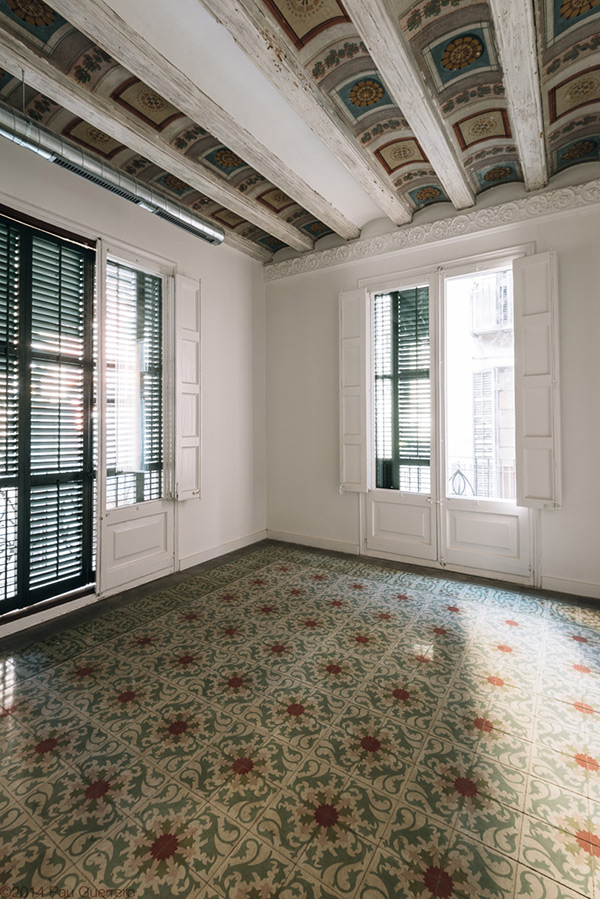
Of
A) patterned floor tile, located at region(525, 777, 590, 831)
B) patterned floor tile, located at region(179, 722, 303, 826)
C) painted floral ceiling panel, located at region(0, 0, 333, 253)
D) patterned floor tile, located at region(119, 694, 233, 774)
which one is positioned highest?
painted floral ceiling panel, located at region(0, 0, 333, 253)

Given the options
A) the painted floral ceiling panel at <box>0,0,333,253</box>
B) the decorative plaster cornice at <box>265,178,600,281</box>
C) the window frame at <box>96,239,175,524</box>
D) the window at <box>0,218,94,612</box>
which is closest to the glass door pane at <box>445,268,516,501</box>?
the decorative plaster cornice at <box>265,178,600,281</box>

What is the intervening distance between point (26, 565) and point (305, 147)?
389 cm

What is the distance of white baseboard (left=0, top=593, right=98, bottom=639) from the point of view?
10.3ft

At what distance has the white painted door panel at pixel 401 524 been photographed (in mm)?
4531

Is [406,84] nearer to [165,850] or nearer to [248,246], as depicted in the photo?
[248,246]

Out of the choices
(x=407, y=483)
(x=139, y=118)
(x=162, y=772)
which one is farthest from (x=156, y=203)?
(x=162, y=772)

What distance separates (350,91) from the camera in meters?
2.88

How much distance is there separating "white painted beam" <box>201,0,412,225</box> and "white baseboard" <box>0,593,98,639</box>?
12.9ft

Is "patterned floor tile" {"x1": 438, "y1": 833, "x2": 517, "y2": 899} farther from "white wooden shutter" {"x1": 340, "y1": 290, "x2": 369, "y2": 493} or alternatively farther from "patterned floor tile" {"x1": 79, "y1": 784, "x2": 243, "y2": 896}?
"white wooden shutter" {"x1": 340, "y1": 290, "x2": 369, "y2": 493}

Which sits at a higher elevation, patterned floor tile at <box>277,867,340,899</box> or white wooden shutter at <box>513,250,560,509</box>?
white wooden shutter at <box>513,250,560,509</box>

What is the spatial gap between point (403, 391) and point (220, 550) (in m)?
2.72

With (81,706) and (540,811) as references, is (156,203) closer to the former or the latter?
(81,706)

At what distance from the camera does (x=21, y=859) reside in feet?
4.90

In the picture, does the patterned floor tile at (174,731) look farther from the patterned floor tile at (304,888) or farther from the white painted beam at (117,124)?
the white painted beam at (117,124)
